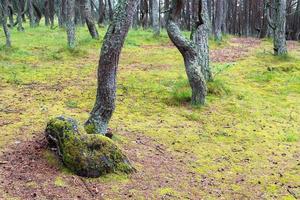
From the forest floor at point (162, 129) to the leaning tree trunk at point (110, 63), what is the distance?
602 mm

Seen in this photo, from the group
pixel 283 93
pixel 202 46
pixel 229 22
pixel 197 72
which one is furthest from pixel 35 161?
pixel 229 22

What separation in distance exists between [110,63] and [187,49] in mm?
3363

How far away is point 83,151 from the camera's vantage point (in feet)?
16.5

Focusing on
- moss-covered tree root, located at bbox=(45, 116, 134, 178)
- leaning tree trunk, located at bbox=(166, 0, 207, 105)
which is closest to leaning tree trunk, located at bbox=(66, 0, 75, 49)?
leaning tree trunk, located at bbox=(166, 0, 207, 105)

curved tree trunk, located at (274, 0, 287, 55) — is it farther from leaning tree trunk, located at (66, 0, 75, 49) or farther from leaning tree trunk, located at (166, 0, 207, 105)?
leaning tree trunk, located at (66, 0, 75, 49)

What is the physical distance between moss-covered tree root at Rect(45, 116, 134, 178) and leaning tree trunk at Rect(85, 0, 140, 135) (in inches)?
21.7

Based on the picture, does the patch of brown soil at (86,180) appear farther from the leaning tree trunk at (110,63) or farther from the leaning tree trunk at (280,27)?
the leaning tree trunk at (280,27)

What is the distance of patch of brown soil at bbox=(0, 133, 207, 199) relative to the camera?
4605 mm

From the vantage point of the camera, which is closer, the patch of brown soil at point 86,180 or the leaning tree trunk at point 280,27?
the patch of brown soil at point 86,180

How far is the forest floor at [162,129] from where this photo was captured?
16.4ft

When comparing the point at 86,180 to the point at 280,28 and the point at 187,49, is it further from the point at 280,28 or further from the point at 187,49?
the point at 280,28

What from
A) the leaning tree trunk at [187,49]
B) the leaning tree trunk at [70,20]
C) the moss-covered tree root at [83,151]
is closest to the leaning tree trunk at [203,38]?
the leaning tree trunk at [187,49]

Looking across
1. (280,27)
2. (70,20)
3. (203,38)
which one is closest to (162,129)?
A: (203,38)

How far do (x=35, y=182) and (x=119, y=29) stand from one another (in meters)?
2.13
